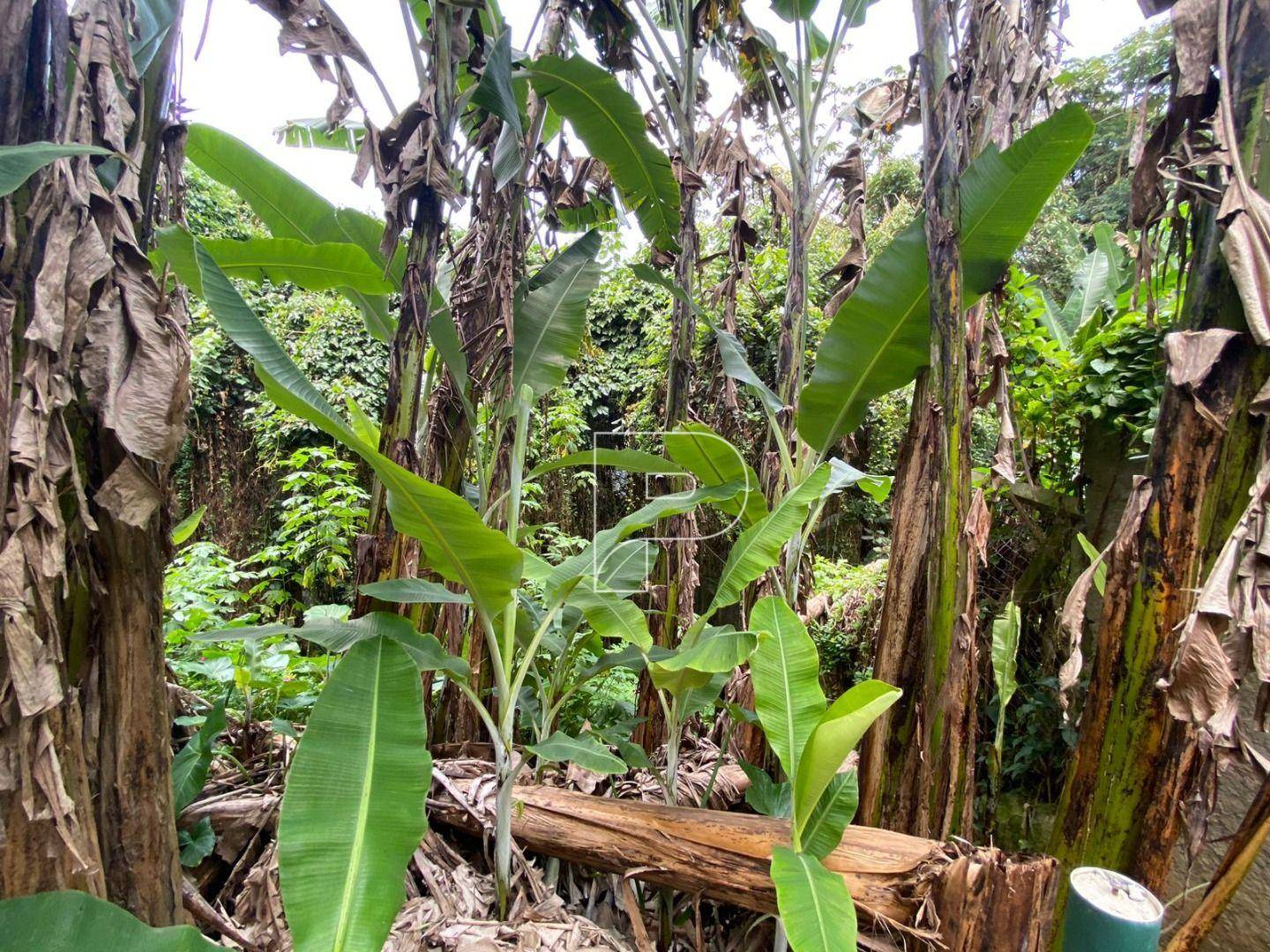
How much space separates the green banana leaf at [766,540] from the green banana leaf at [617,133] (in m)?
1.33

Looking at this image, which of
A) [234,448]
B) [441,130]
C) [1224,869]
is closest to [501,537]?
[441,130]

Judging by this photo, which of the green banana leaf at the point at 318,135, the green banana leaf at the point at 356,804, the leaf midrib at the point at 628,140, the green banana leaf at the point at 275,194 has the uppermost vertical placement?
the green banana leaf at the point at 318,135

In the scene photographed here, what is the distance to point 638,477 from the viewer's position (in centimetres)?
569

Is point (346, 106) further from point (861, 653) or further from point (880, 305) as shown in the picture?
point (861, 653)

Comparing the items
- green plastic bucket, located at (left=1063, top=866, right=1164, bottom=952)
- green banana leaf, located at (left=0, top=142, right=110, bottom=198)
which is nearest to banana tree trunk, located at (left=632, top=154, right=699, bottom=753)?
green plastic bucket, located at (left=1063, top=866, right=1164, bottom=952)

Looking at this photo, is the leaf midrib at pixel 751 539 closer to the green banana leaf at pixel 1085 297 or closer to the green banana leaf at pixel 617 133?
the green banana leaf at pixel 617 133

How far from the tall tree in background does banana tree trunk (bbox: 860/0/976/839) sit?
1.35 m

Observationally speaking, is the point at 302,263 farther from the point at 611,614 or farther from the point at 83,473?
the point at 611,614

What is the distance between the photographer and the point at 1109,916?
2.29ft

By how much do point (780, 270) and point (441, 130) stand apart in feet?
11.6

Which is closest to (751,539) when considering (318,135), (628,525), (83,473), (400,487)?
(628,525)

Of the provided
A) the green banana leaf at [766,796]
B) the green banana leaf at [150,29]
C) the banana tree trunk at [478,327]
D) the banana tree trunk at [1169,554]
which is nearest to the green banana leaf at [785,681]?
the green banana leaf at [766,796]

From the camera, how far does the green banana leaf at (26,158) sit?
77cm

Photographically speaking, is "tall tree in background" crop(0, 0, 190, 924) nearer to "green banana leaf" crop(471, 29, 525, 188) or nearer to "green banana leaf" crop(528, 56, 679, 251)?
"green banana leaf" crop(471, 29, 525, 188)
